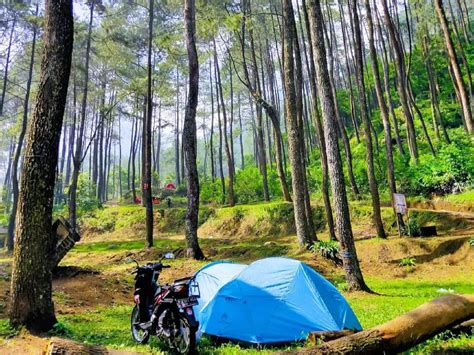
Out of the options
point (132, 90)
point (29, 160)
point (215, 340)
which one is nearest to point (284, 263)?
point (215, 340)

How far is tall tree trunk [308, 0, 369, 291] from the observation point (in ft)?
28.7

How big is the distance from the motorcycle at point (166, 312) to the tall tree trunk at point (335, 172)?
4.64m

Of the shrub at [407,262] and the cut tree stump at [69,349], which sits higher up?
the cut tree stump at [69,349]

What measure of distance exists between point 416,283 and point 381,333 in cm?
713

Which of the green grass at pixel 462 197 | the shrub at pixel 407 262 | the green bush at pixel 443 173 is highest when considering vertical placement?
the green bush at pixel 443 173

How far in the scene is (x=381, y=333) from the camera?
3936 millimetres

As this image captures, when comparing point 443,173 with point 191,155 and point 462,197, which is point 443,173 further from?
point 191,155

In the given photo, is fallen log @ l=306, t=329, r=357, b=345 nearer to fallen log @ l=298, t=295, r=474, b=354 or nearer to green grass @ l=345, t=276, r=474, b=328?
fallen log @ l=298, t=295, r=474, b=354

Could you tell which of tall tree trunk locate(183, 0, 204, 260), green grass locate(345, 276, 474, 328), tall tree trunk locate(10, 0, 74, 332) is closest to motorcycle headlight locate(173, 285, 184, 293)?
tall tree trunk locate(10, 0, 74, 332)

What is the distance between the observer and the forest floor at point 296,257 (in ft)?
16.6

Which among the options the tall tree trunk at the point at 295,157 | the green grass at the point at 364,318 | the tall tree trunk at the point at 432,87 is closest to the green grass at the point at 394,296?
the green grass at the point at 364,318

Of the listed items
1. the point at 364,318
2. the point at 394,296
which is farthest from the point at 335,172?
the point at 364,318

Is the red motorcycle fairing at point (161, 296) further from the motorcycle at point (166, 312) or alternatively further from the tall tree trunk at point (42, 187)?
the tall tree trunk at point (42, 187)

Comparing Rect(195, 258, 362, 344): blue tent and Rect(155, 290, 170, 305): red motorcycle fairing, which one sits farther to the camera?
Rect(195, 258, 362, 344): blue tent
